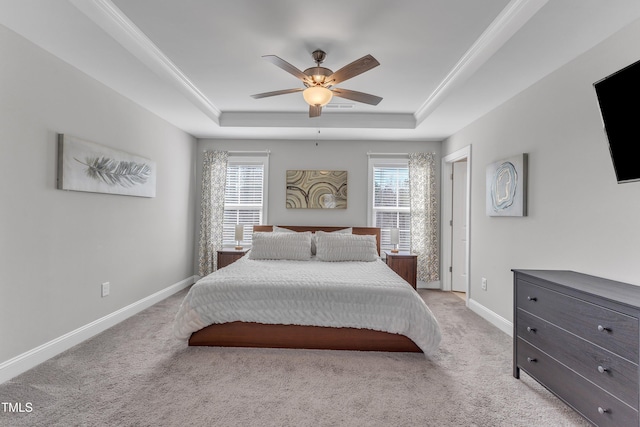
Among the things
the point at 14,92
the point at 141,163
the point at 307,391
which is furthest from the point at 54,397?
the point at 141,163

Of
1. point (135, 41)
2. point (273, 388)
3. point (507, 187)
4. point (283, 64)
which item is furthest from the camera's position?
point (507, 187)

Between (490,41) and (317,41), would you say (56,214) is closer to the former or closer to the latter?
(317,41)

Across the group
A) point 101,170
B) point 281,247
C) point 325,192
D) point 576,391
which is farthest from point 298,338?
point 325,192

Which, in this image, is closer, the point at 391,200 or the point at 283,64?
the point at 283,64

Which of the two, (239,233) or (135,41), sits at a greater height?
(135,41)

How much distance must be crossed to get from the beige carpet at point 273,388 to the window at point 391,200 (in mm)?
2532

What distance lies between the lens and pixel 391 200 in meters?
5.33

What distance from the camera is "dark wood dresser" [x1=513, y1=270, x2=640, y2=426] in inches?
60.7

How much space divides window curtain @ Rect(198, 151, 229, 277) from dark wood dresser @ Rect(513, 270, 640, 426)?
419cm

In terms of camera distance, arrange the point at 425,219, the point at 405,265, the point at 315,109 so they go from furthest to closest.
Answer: the point at 425,219 → the point at 405,265 → the point at 315,109

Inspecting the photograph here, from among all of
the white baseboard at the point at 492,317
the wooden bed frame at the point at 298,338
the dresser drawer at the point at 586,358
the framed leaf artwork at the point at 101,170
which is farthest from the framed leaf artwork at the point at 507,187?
the framed leaf artwork at the point at 101,170

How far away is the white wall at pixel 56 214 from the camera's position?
2.29 metres

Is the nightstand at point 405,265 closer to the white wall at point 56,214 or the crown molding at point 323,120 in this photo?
the crown molding at point 323,120

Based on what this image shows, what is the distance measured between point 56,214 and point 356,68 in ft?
8.84
